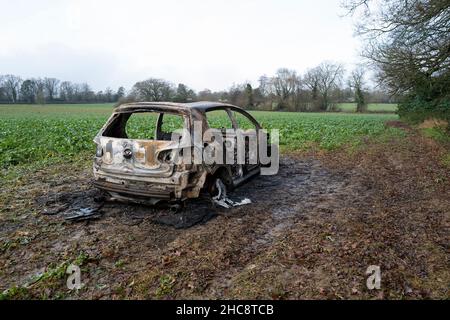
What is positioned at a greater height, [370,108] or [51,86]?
A: [51,86]

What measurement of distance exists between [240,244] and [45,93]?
281 ft

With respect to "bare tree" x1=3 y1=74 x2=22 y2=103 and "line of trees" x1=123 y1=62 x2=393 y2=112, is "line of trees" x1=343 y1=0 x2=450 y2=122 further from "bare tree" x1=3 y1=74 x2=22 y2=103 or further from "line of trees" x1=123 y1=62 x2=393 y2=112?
"bare tree" x1=3 y1=74 x2=22 y2=103

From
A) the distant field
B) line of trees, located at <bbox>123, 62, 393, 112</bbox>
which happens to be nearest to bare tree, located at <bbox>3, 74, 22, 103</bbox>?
line of trees, located at <bbox>123, 62, 393, 112</bbox>

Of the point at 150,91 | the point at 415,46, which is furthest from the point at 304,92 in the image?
the point at 415,46

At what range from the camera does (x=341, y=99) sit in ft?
233

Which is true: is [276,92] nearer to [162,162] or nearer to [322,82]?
[322,82]

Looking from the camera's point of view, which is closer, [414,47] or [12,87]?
[414,47]

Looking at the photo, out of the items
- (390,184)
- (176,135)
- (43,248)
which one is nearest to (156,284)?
(43,248)

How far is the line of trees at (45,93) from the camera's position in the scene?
72.1m

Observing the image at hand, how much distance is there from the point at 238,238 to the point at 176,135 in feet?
7.67

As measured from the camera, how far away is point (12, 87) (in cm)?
7669

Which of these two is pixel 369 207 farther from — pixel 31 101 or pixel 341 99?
pixel 31 101

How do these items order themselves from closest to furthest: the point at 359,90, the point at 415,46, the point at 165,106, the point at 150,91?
the point at 165,106 → the point at 415,46 → the point at 150,91 → the point at 359,90

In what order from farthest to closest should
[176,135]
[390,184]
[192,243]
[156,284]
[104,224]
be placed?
[390,184] → [176,135] → [104,224] → [192,243] → [156,284]
